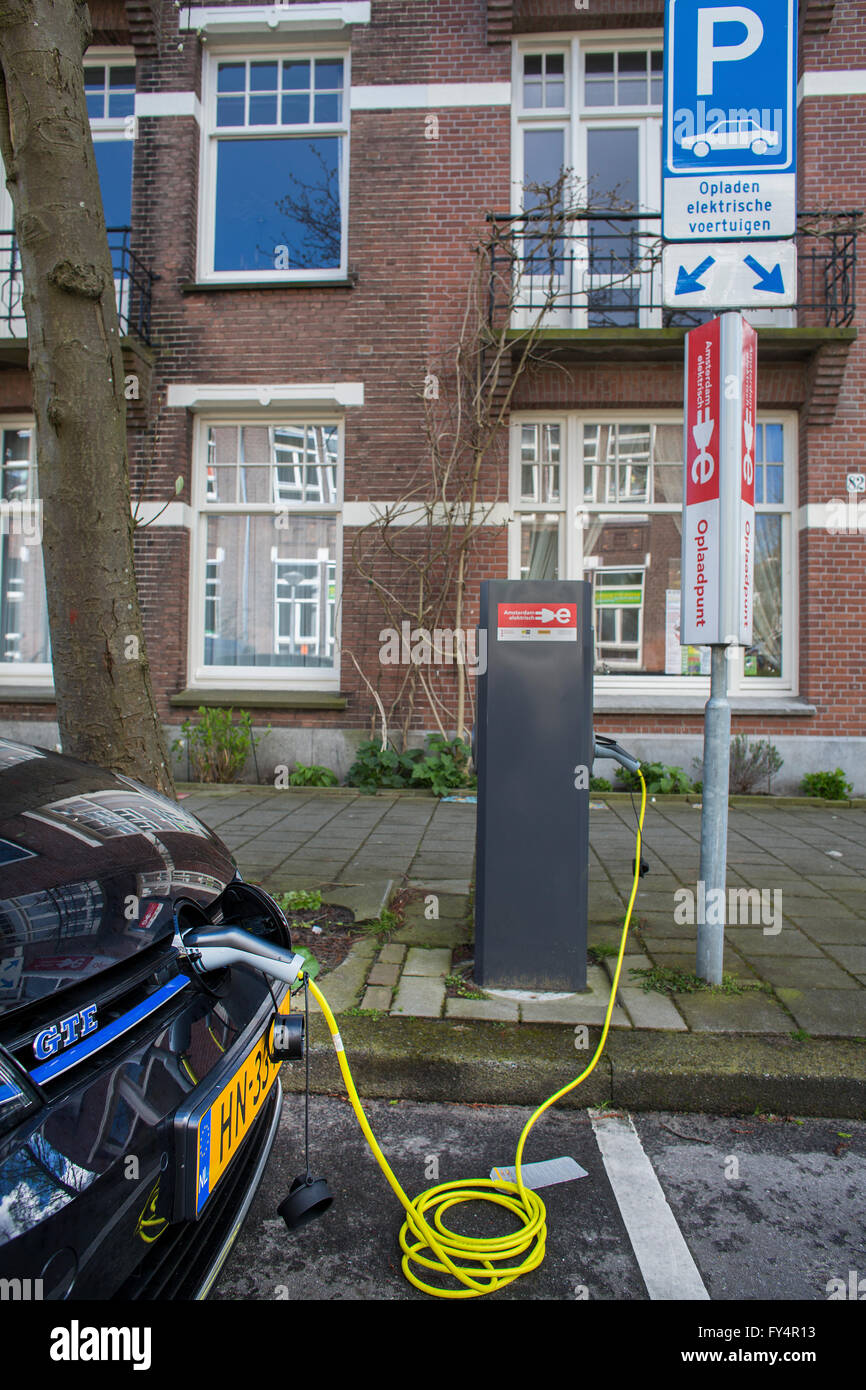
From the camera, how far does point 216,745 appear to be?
8312 mm

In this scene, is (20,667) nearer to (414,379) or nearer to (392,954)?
(414,379)

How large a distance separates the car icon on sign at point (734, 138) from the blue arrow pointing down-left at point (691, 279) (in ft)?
1.47

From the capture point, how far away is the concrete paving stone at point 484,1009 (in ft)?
10.3

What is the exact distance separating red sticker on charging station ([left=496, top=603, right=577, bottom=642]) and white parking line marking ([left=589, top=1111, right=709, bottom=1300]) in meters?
1.68

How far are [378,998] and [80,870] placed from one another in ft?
6.39

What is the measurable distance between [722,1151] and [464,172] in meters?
8.94

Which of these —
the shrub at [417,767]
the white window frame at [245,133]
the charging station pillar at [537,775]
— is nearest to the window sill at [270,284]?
the white window frame at [245,133]

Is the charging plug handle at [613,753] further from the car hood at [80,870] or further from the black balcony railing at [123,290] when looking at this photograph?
the black balcony railing at [123,290]

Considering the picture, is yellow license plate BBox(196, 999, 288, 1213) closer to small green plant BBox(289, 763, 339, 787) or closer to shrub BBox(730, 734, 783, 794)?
small green plant BBox(289, 763, 339, 787)

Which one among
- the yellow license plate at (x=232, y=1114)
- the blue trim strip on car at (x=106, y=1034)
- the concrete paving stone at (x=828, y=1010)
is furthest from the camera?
the concrete paving stone at (x=828, y=1010)

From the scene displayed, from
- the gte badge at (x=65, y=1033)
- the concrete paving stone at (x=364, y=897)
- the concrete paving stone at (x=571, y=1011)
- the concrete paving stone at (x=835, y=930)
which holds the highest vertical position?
the gte badge at (x=65, y=1033)

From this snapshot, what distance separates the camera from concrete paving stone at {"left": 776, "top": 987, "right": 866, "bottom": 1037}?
305 cm

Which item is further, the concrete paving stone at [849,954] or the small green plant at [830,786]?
the small green plant at [830,786]
